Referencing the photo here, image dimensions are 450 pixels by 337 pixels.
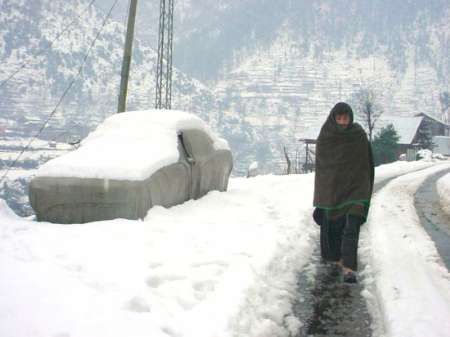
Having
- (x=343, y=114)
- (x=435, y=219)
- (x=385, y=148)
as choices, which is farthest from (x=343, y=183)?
(x=385, y=148)

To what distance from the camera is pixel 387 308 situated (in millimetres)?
4309

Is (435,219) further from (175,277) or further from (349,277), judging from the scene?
(175,277)

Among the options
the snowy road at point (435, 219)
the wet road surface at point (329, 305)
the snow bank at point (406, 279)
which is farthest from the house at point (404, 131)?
the wet road surface at point (329, 305)

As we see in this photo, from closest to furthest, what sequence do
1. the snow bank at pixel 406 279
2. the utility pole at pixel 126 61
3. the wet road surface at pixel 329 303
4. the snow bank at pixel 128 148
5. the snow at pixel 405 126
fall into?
1. the snow bank at pixel 406 279
2. the wet road surface at pixel 329 303
3. the snow bank at pixel 128 148
4. the utility pole at pixel 126 61
5. the snow at pixel 405 126

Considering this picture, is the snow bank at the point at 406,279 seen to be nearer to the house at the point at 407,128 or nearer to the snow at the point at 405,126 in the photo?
the house at the point at 407,128

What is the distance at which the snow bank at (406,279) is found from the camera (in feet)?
13.0

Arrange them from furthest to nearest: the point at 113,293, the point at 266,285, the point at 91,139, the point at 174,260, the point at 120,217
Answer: the point at 91,139, the point at 120,217, the point at 174,260, the point at 266,285, the point at 113,293

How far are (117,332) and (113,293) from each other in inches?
28.2

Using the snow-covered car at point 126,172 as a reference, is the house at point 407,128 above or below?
below

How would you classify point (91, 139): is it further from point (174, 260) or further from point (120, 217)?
point (174, 260)

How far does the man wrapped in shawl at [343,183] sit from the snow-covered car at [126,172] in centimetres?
236

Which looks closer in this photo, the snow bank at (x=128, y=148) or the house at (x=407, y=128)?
the snow bank at (x=128, y=148)

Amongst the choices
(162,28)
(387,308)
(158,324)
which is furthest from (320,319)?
(162,28)

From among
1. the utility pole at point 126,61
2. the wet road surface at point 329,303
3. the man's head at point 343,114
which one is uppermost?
the utility pole at point 126,61
